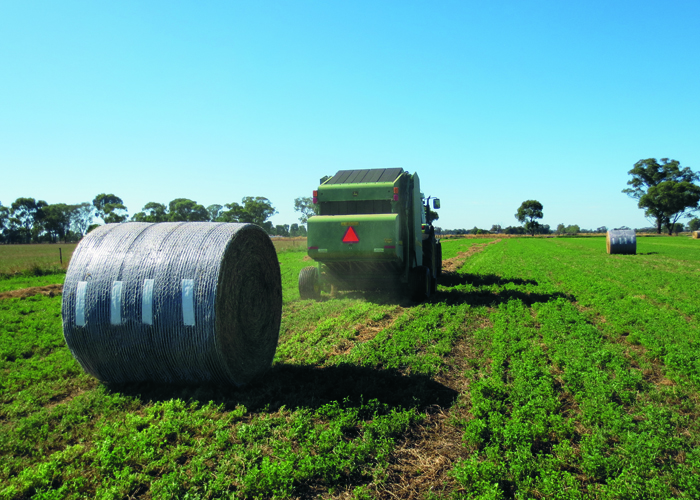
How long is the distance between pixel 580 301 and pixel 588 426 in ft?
26.2

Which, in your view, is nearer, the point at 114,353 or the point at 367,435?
the point at 367,435

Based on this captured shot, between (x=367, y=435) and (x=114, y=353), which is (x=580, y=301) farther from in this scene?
(x=114, y=353)

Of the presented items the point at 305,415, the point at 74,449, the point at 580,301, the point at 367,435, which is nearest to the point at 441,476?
the point at 367,435

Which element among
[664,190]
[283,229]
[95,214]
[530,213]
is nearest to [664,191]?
[664,190]

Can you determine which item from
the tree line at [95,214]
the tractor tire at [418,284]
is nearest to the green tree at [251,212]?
the tree line at [95,214]

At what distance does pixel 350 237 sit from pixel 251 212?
84.6 metres

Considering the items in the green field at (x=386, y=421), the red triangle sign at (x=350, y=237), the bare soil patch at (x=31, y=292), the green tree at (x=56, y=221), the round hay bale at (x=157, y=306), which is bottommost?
the green field at (x=386, y=421)

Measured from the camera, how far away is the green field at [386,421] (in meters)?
3.39

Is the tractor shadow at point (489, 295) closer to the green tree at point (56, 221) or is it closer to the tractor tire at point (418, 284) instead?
the tractor tire at point (418, 284)

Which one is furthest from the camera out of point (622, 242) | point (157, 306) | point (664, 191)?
point (664, 191)

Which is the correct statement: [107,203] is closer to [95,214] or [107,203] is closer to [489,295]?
[95,214]

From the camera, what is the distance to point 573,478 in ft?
11.1

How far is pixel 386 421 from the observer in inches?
170

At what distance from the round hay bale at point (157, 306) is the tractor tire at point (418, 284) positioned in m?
6.56
